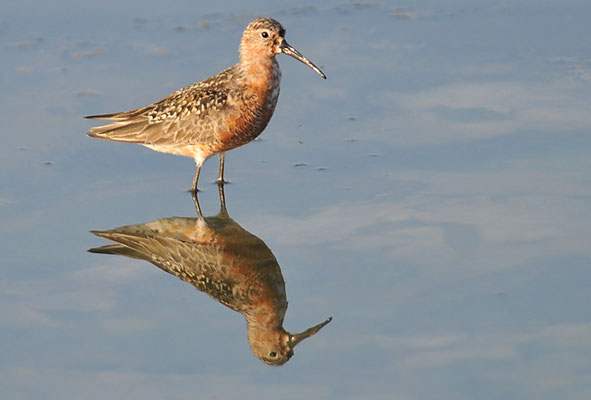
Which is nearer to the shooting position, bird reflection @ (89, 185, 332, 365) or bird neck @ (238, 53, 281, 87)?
bird reflection @ (89, 185, 332, 365)

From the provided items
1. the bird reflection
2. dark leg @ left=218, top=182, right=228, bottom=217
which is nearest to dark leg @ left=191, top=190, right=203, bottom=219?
the bird reflection

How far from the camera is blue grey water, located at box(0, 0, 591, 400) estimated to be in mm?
6289

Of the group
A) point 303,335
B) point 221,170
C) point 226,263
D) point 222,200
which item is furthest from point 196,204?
point 303,335

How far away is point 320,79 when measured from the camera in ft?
35.8

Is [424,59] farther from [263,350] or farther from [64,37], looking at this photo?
[263,350]

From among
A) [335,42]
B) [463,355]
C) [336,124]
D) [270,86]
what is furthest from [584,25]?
[463,355]

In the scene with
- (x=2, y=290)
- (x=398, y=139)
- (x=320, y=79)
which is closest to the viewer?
(x=2, y=290)

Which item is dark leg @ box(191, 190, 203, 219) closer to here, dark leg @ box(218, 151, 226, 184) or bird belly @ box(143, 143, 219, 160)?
dark leg @ box(218, 151, 226, 184)

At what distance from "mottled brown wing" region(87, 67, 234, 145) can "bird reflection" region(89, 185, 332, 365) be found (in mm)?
852

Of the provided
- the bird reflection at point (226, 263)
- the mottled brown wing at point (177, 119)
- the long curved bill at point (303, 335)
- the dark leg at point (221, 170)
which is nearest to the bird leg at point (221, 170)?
the dark leg at point (221, 170)

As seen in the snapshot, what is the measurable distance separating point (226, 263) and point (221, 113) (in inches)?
75.0

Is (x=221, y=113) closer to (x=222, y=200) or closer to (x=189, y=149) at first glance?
(x=189, y=149)

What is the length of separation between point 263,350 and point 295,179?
2741mm

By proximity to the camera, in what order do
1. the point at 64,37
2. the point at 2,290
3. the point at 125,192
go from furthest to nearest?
the point at 64,37 → the point at 125,192 → the point at 2,290
